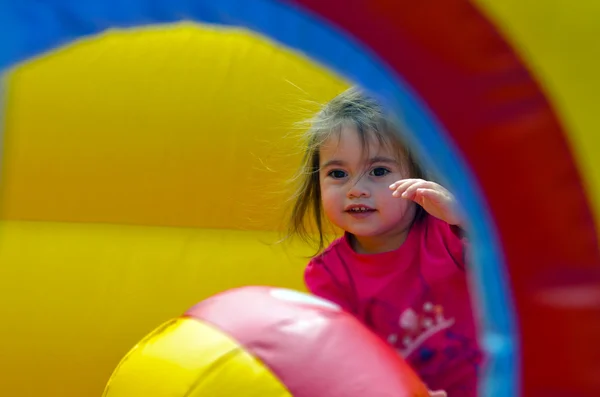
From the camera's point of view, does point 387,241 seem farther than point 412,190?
Yes

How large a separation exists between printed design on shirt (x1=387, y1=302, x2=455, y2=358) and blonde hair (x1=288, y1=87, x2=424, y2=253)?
19 cm

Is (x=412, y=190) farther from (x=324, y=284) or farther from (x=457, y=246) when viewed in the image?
(x=324, y=284)

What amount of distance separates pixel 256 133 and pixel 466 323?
52cm

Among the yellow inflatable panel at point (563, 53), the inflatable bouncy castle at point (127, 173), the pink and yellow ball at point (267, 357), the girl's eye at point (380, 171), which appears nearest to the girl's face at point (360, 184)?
the girl's eye at point (380, 171)

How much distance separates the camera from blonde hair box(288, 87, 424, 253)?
145 centimetres

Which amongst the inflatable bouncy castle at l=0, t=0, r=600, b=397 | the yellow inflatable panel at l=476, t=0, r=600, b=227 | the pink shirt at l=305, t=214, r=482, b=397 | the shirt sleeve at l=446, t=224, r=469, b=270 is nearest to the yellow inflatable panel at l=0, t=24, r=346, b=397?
the inflatable bouncy castle at l=0, t=0, r=600, b=397

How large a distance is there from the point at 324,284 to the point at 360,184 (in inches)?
7.5

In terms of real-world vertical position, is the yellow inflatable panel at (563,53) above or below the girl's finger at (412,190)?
above

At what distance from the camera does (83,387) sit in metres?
1.51

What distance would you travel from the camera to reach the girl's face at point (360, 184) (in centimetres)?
144

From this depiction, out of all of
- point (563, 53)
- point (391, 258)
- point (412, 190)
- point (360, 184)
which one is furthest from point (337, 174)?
point (563, 53)

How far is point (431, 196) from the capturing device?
1223 millimetres

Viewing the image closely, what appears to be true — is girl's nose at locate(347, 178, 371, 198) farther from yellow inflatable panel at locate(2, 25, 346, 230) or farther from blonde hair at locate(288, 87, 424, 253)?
yellow inflatable panel at locate(2, 25, 346, 230)

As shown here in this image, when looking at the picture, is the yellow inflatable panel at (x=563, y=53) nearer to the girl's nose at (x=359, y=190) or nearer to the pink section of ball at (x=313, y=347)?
the pink section of ball at (x=313, y=347)
